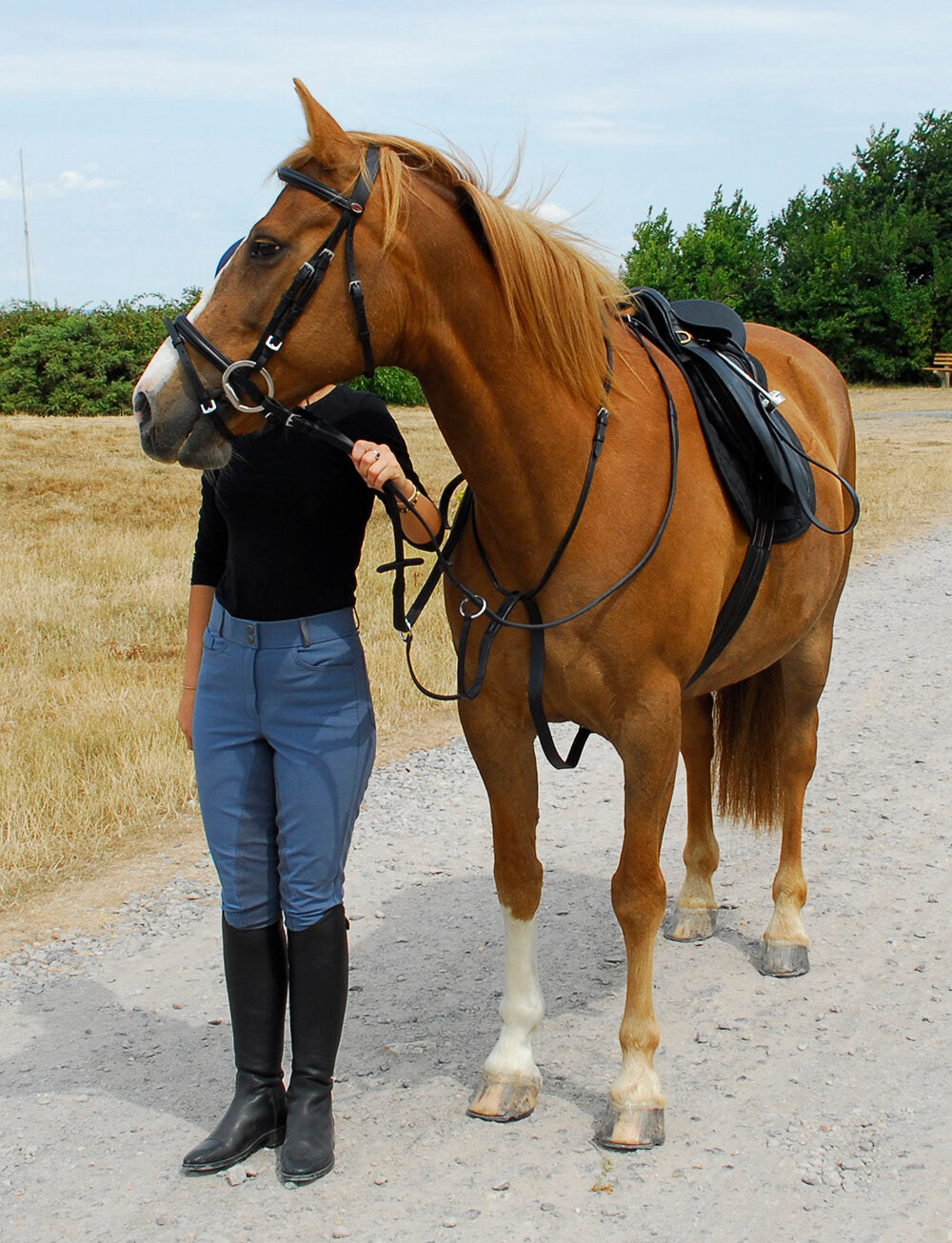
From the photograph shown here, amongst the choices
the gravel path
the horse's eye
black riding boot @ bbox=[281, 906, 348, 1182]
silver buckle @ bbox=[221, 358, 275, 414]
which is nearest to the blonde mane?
the horse's eye

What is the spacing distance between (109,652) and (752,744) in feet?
14.2

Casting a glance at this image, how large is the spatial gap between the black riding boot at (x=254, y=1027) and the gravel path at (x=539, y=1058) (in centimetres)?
9

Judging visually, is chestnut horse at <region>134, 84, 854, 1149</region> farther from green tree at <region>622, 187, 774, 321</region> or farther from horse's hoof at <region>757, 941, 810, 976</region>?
green tree at <region>622, 187, 774, 321</region>

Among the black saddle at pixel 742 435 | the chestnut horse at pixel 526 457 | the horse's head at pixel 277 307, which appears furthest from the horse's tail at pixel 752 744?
the horse's head at pixel 277 307

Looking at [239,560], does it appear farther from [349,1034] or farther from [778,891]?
[778,891]

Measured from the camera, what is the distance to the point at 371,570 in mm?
9562

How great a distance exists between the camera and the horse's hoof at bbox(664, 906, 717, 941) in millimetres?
3932

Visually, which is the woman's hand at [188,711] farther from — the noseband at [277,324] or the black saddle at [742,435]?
the black saddle at [742,435]

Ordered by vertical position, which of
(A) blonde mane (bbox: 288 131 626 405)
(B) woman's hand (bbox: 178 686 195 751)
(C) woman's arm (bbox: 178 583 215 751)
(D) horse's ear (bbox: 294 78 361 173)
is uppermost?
(D) horse's ear (bbox: 294 78 361 173)

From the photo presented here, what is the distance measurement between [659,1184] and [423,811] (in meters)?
2.38

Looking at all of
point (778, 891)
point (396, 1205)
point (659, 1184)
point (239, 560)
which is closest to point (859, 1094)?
point (659, 1184)

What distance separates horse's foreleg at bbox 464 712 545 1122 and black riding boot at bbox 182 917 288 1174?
0.53 meters

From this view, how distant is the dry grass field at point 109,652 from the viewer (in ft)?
14.9

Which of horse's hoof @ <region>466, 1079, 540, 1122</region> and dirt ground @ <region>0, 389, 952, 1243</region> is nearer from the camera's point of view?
dirt ground @ <region>0, 389, 952, 1243</region>
